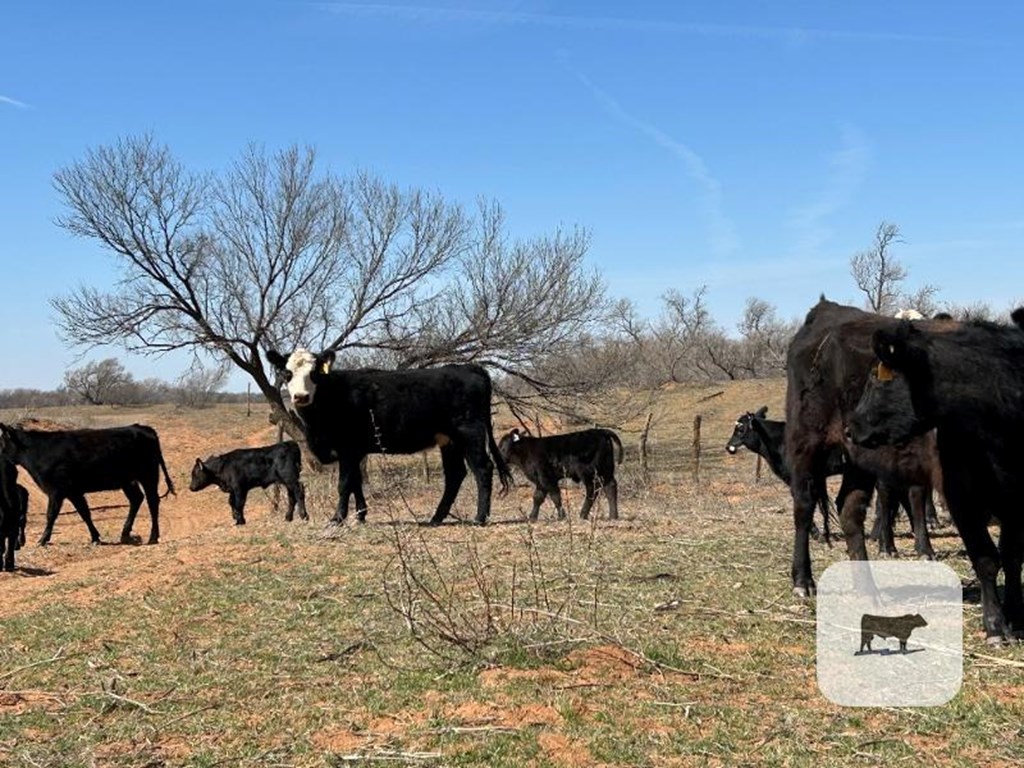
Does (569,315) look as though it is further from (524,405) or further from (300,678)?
(300,678)

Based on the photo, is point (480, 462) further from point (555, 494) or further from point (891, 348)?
point (891, 348)

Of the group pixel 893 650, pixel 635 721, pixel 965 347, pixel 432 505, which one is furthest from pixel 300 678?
pixel 432 505

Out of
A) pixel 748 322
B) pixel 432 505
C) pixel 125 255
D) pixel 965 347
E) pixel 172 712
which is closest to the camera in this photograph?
pixel 172 712

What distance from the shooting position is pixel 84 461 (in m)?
17.5

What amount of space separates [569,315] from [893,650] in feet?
→ 65.8

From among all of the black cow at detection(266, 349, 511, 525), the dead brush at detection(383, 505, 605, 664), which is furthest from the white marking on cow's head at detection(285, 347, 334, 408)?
the dead brush at detection(383, 505, 605, 664)

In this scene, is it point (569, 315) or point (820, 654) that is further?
point (569, 315)

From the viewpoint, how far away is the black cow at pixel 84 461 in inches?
677

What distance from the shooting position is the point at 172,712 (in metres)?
5.37

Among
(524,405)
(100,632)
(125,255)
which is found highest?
(125,255)

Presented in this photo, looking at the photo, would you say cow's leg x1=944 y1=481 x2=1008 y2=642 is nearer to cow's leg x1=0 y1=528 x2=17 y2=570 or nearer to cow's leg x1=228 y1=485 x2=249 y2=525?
cow's leg x1=0 y1=528 x2=17 y2=570

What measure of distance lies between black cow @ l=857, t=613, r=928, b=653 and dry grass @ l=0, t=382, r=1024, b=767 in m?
0.35

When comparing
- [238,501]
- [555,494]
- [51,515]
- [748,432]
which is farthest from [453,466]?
[51,515]

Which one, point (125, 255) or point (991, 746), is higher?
point (125, 255)
